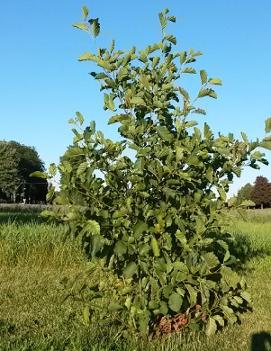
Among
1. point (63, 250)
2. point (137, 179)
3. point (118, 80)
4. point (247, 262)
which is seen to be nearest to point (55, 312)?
point (137, 179)

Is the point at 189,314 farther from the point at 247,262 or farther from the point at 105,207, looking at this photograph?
the point at 247,262

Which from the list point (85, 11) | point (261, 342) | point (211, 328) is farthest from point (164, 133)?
point (261, 342)

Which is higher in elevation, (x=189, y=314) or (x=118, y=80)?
(x=118, y=80)

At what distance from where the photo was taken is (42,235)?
31.7ft

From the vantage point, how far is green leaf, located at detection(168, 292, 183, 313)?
4129 mm

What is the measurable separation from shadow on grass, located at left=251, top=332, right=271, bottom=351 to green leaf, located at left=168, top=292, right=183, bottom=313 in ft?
3.20

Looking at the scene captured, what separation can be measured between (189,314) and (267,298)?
2688 millimetres

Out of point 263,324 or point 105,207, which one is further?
point 263,324

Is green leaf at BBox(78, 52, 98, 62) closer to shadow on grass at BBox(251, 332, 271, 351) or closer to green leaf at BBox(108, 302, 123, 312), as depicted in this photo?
green leaf at BBox(108, 302, 123, 312)

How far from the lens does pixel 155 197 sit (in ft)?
14.7

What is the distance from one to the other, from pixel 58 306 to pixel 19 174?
280 ft

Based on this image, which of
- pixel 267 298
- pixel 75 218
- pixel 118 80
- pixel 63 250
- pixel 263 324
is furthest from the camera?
pixel 63 250

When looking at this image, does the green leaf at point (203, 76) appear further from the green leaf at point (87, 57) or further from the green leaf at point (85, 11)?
the green leaf at point (85, 11)

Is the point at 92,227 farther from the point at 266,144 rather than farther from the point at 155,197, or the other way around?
the point at 266,144
